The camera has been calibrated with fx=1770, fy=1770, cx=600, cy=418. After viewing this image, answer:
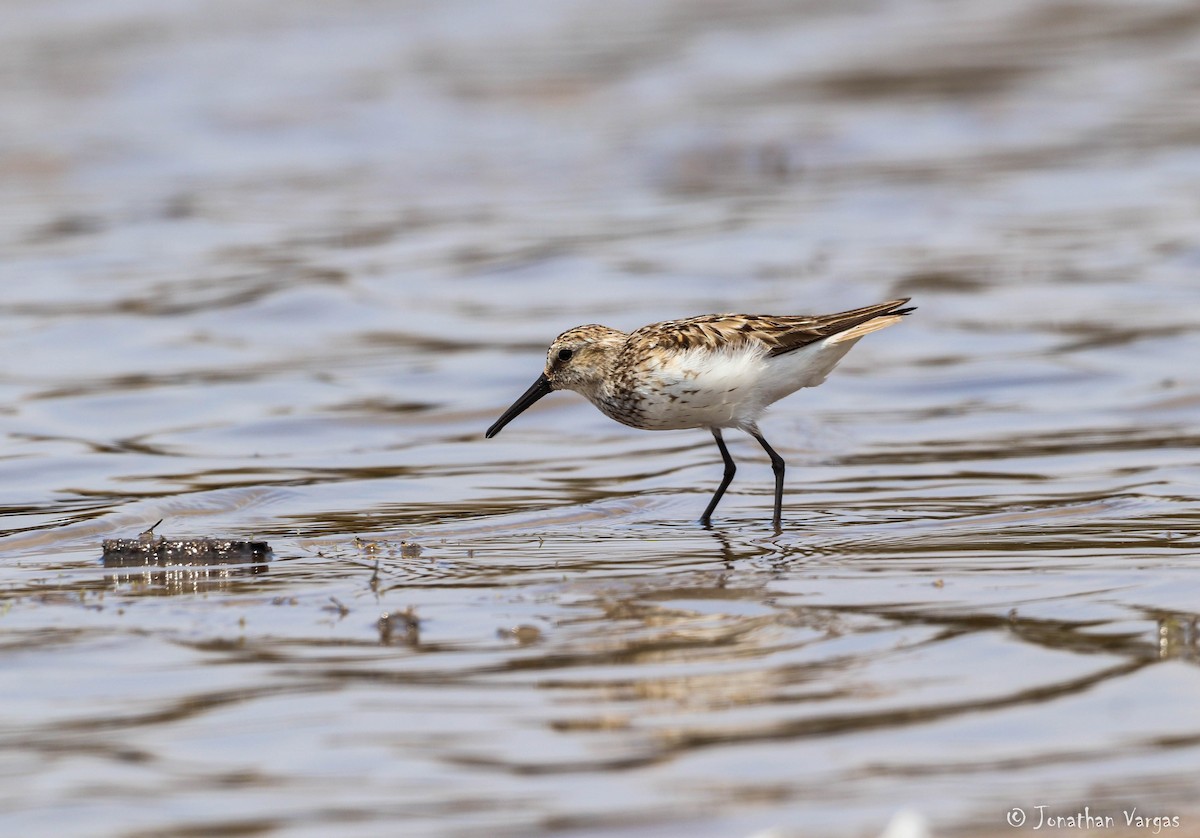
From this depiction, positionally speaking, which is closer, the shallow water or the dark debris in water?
the shallow water

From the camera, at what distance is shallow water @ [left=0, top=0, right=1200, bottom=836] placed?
4172 millimetres

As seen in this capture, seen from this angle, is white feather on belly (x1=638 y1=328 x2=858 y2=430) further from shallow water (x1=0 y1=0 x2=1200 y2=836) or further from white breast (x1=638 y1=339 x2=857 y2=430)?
shallow water (x1=0 y1=0 x2=1200 y2=836)

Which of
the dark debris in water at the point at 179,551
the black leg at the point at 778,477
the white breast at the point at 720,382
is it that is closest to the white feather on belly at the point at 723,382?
the white breast at the point at 720,382

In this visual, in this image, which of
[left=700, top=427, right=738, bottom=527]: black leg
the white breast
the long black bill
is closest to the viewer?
the white breast

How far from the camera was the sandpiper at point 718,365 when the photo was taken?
700cm

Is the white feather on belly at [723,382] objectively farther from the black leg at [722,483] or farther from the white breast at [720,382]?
the black leg at [722,483]

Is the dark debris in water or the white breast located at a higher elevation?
the white breast

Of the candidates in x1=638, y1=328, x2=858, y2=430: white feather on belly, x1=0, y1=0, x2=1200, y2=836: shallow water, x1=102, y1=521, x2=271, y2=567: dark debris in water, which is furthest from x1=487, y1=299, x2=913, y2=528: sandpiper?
x1=102, y1=521, x2=271, y2=567: dark debris in water

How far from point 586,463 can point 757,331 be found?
1.49 meters

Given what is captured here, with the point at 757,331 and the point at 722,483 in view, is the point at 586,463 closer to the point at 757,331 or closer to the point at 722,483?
the point at 722,483

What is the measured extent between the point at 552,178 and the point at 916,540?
34.6 ft

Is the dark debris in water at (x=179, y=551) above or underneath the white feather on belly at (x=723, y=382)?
underneath

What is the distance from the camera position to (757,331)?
7094 millimetres

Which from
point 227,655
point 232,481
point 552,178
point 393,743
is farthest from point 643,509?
point 552,178
